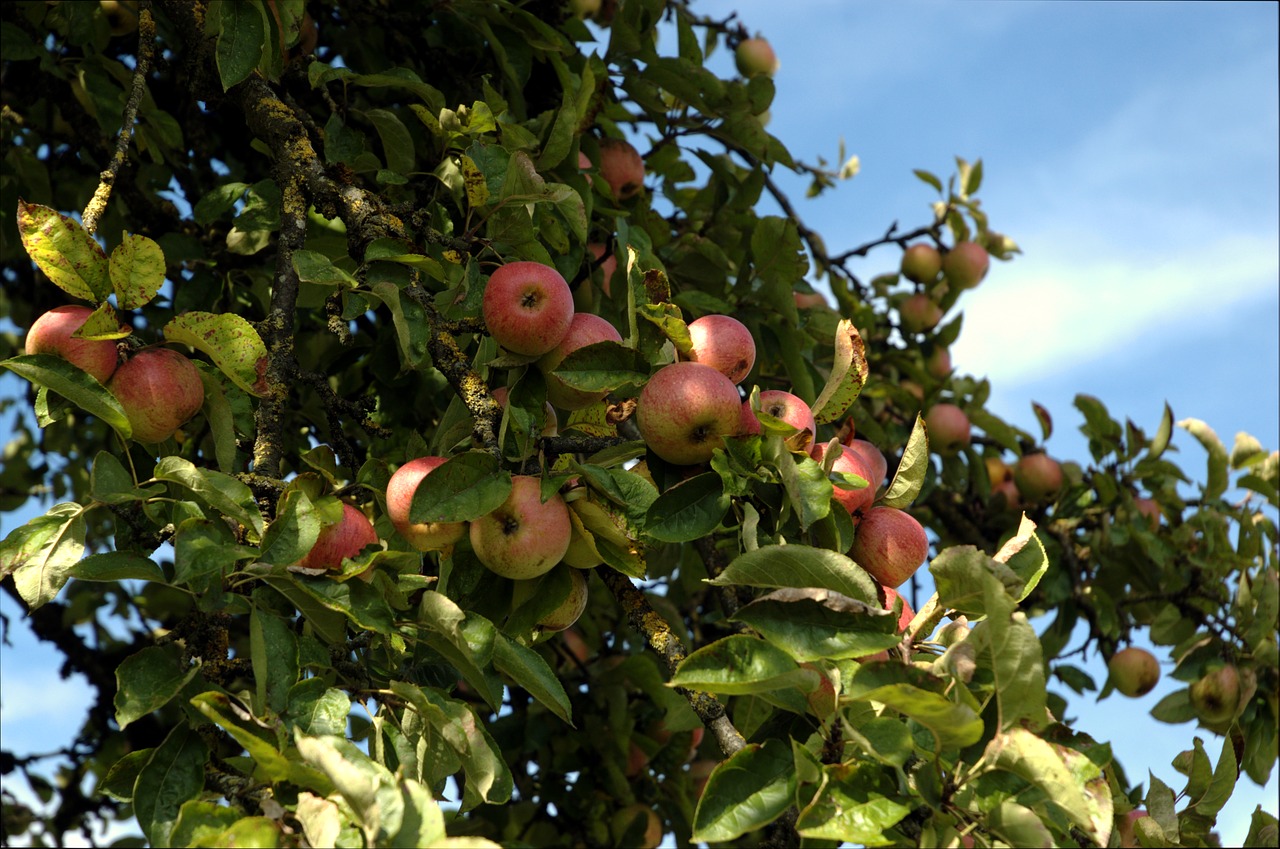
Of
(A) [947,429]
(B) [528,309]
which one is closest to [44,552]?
(B) [528,309]

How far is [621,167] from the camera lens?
244cm

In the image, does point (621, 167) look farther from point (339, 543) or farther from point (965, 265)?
point (965, 265)

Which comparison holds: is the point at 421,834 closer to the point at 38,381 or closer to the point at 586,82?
the point at 38,381

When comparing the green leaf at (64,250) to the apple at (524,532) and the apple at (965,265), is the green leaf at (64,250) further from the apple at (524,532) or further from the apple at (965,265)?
the apple at (965,265)

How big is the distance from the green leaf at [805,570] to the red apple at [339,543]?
1.37 ft

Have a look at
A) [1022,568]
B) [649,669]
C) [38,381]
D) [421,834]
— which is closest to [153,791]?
[421,834]

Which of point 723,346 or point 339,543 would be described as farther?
point 723,346

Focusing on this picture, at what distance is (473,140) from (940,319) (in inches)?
90.6

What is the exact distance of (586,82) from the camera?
2.00m

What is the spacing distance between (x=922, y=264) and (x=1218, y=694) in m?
1.61

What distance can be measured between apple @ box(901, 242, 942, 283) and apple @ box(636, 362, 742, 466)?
2.59 m

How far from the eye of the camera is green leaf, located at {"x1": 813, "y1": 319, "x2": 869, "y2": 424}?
1378 millimetres

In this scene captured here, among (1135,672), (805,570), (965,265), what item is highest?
(965,265)

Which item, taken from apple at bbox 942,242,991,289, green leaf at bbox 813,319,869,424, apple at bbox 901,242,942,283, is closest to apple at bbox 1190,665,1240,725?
apple at bbox 942,242,991,289
